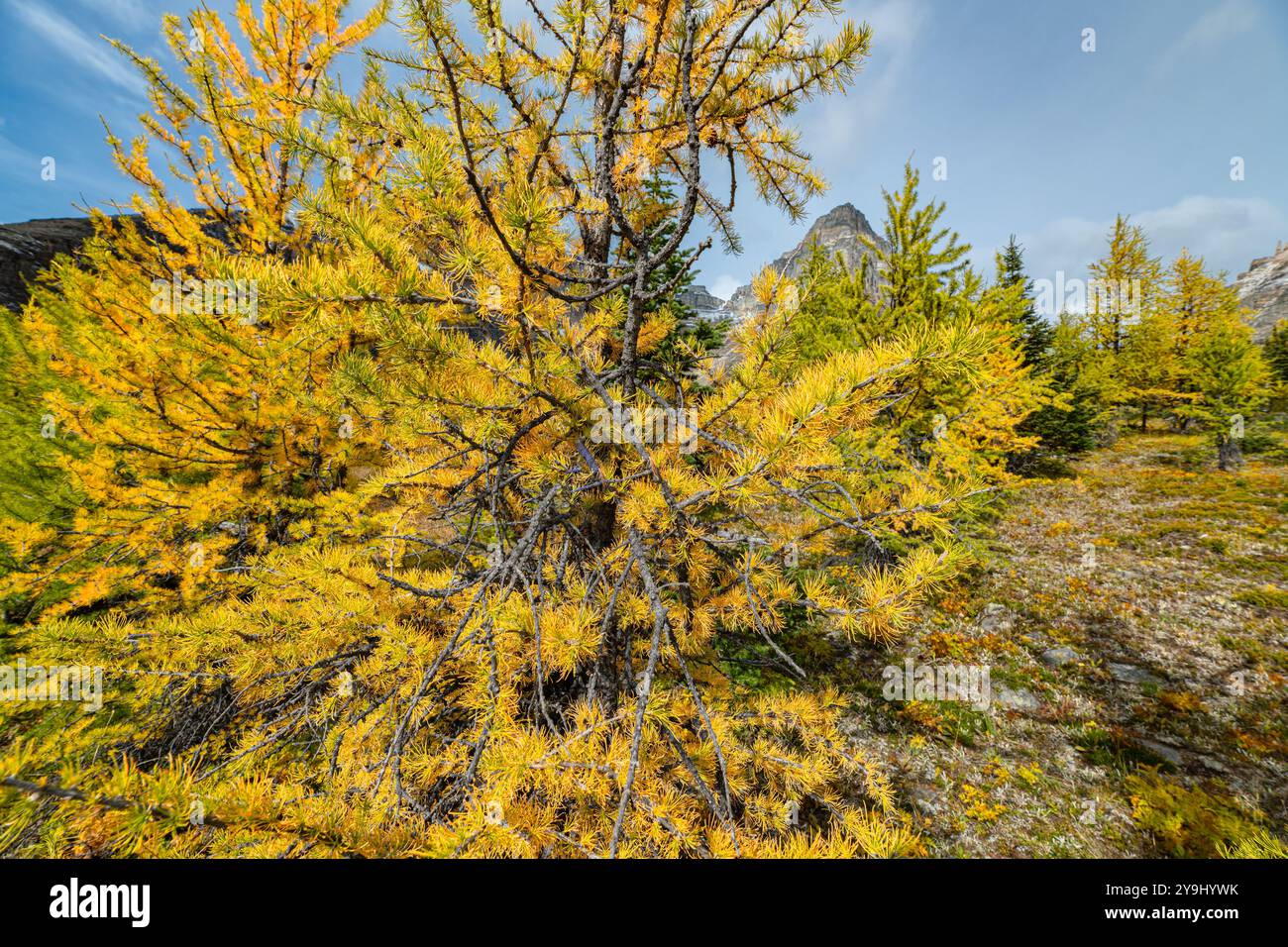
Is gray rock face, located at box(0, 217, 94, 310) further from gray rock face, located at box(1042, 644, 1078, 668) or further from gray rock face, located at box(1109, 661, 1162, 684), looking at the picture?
gray rock face, located at box(1109, 661, 1162, 684)

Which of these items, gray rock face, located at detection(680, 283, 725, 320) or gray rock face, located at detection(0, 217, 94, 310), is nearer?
gray rock face, located at detection(680, 283, 725, 320)

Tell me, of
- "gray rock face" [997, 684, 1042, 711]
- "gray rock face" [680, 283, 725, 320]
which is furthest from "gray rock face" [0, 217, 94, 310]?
"gray rock face" [997, 684, 1042, 711]

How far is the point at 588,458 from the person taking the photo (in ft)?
5.50

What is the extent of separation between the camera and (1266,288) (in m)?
49.1

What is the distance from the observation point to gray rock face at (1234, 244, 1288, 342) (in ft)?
143

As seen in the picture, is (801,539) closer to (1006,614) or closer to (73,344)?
(73,344)

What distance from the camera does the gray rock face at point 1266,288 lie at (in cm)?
4347

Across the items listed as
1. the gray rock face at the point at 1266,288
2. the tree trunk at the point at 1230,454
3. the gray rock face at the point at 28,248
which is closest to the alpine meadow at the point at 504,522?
the tree trunk at the point at 1230,454

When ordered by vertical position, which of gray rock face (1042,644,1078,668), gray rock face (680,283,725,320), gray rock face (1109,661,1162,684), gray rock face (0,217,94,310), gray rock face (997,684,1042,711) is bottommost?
gray rock face (997,684,1042,711)

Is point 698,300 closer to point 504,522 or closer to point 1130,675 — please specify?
point 504,522

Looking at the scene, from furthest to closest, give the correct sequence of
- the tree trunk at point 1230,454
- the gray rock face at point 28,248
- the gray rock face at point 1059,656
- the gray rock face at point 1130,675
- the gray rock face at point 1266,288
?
1. the gray rock face at point 1266,288
2. the gray rock face at point 28,248
3. the tree trunk at point 1230,454
4. the gray rock face at point 1059,656
5. the gray rock face at point 1130,675

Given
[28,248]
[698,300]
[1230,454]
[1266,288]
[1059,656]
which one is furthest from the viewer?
[1266,288]

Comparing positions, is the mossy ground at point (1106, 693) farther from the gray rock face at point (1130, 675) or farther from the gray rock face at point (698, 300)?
the gray rock face at point (698, 300)

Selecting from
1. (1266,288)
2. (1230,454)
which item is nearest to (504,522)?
(1230,454)
